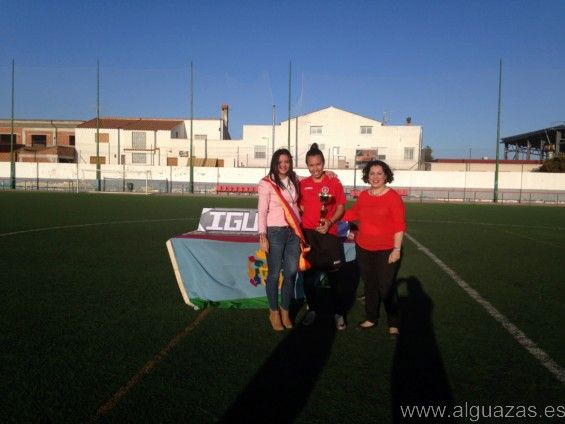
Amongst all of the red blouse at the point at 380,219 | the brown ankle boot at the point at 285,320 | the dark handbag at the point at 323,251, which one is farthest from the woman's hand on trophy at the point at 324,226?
the brown ankle boot at the point at 285,320

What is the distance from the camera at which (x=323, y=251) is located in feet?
15.5

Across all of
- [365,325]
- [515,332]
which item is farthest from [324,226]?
[515,332]

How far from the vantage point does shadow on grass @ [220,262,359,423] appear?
3131mm

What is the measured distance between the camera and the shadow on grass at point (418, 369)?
333 centimetres

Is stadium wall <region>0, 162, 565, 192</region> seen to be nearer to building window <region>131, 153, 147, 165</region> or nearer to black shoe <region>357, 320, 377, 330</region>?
building window <region>131, 153, 147, 165</region>

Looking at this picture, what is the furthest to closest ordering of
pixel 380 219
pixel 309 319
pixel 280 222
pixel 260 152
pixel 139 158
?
pixel 139 158 → pixel 260 152 → pixel 309 319 → pixel 380 219 → pixel 280 222

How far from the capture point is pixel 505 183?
40031 millimetres

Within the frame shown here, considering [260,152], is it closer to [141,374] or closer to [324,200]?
[324,200]

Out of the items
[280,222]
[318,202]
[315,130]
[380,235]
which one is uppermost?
[315,130]

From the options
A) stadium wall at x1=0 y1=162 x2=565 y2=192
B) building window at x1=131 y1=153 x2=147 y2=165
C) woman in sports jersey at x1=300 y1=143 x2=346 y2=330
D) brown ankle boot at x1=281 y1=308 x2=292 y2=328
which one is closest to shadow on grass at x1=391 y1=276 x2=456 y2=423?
woman in sports jersey at x1=300 y1=143 x2=346 y2=330

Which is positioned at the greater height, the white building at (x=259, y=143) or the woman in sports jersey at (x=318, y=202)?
the white building at (x=259, y=143)

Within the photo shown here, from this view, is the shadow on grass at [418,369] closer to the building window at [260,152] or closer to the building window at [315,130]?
the building window at [260,152]

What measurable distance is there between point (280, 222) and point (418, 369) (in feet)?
5.79

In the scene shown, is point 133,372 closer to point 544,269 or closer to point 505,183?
point 544,269
